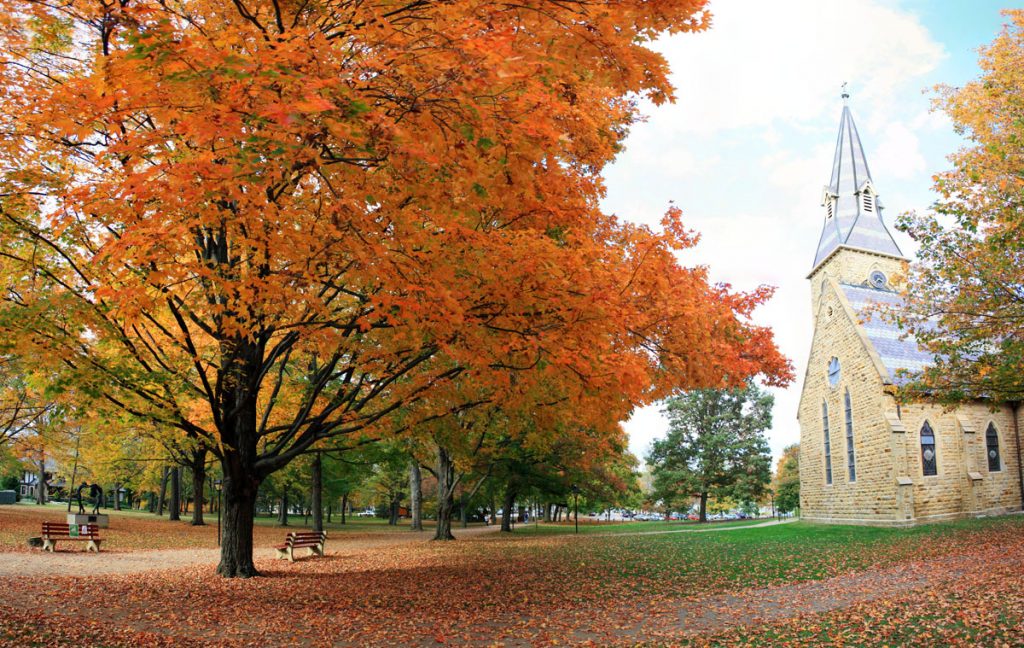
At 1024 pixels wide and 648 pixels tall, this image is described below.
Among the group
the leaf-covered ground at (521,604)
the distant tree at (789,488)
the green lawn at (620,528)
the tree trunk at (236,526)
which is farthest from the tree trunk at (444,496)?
the distant tree at (789,488)

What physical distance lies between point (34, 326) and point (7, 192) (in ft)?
5.84

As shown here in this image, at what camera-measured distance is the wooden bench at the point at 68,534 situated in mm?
16641

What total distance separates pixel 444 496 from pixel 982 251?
20.2 m

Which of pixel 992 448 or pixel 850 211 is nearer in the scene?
pixel 992 448

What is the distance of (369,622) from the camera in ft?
26.2

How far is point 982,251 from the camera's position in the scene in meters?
13.0

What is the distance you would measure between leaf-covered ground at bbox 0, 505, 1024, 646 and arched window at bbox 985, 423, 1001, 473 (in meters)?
14.3

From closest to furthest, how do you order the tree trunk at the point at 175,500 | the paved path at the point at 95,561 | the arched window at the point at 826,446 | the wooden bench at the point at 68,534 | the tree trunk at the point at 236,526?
the tree trunk at the point at 236,526, the paved path at the point at 95,561, the wooden bench at the point at 68,534, the arched window at the point at 826,446, the tree trunk at the point at 175,500

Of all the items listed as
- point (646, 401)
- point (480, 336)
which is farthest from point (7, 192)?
point (646, 401)

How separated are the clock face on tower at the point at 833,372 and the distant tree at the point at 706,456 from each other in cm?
1543

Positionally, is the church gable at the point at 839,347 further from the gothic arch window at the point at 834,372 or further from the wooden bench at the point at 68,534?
the wooden bench at the point at 68,534

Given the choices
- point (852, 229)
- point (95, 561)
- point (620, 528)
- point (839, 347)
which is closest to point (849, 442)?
point (839, 347)

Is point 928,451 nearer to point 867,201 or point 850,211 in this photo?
point 850,211

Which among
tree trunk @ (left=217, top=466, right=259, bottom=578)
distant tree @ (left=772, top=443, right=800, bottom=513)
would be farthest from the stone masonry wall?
distant tree @ (left=772, top=443, right=800, bottom=513)
